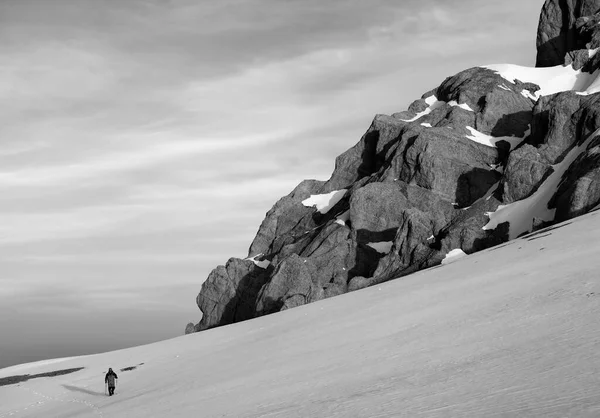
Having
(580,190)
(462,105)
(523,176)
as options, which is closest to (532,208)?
(523,176)

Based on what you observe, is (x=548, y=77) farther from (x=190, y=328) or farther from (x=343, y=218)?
(x=190, y=328)

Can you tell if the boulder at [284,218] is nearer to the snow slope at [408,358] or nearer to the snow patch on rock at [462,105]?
the snow patch on rock at [462,105]

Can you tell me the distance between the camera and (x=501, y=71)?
126 metres

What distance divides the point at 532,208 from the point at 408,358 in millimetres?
54014

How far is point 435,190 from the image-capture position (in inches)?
3708

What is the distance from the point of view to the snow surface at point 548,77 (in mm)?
116194

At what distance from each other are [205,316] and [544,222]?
4913cm

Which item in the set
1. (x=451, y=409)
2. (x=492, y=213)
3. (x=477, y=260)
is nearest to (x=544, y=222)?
(x=492, y=213)

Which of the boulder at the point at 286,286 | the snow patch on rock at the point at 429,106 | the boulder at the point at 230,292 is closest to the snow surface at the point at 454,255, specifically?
the boulder at the point at 286,286

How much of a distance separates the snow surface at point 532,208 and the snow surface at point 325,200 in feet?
108

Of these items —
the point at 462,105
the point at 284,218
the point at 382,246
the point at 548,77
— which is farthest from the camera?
the point at 548,77

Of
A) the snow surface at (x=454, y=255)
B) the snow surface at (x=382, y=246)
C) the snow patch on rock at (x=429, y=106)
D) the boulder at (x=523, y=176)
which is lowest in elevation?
the snow surface at (x=454, y=255)

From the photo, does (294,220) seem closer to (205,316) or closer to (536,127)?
(205,316)

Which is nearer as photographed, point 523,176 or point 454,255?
Result: point 454,255
